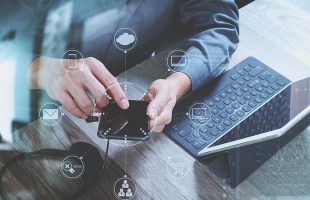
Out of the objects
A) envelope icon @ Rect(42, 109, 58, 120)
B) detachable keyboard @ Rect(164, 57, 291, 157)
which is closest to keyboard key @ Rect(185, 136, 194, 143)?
detachable keyboard @ Rect(164, 57, 291, 157)

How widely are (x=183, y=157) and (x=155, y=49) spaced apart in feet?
0.60

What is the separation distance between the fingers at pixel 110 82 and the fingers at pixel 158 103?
4cm

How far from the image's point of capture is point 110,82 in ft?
2.14

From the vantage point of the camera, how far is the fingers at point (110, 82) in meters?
0.65

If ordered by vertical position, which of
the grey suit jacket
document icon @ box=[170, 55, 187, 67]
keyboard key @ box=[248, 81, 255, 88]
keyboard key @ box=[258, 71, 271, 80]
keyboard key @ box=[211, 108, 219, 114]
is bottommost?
keyboard key @ box=[211, 108, 219, 114]

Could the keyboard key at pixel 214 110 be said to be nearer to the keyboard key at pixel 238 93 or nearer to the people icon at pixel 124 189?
the keyboard key at pixel 238 93

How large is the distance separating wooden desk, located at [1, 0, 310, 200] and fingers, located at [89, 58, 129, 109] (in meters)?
0.02

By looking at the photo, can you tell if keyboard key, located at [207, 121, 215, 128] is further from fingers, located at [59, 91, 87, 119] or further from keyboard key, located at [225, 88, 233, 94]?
fingers, located at [59, 91, 87, 119]

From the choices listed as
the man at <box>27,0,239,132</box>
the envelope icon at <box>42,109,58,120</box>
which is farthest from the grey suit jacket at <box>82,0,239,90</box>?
the envelope icon at <box>42,109,58,120</box>

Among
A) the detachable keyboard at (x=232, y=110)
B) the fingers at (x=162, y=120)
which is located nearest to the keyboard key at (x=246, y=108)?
the detachable keyboard at (x=232, y=110)

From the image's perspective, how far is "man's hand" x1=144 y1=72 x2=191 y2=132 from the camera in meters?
0.65

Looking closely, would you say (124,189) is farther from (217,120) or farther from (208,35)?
(208,35)

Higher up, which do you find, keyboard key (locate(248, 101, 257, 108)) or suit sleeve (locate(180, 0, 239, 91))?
suit sleeve (locate(180, 0, 239, 91))

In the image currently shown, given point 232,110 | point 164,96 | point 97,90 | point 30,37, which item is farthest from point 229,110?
point 30,37
